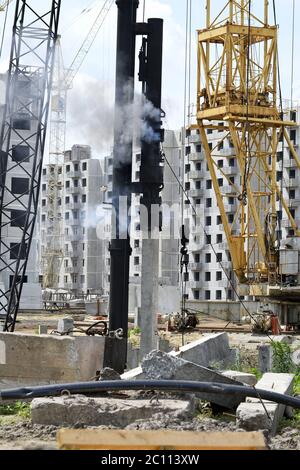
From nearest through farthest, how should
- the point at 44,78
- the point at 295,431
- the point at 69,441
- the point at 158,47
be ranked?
1. the point at 69,441
2. the point at 295,431
3. the point at 158,47
4. the point at 44,78

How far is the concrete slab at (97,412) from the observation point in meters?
11.6

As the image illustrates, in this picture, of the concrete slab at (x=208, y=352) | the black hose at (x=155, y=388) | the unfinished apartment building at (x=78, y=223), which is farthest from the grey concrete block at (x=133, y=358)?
the unfinished apartment building at (x=78, y=223)

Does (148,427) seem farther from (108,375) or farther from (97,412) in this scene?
(108,375)

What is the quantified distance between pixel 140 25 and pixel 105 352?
22.0 feet

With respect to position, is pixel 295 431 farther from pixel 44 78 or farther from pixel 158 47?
pixel 44 78

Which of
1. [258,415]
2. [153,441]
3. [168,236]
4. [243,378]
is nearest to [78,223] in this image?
[168,236]

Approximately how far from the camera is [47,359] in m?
16.2

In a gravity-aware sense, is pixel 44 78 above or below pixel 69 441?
above

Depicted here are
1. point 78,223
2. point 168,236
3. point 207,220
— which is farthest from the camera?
point 78,223

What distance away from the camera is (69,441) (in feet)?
28.2

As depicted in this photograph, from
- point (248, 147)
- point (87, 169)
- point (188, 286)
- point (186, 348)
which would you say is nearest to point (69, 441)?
point (186, 348)

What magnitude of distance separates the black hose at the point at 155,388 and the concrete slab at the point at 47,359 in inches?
145

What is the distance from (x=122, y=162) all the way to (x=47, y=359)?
4.62m

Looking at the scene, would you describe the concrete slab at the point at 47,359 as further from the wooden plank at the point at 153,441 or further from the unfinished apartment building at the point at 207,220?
the unfinished apartment building at the point at 207,220
